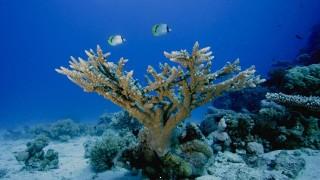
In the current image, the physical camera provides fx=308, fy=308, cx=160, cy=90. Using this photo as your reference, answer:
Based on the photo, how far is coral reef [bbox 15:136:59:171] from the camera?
8.06m

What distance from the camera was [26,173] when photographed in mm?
7707

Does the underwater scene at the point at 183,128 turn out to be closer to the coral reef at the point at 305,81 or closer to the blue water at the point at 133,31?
the coral reef at the point at 305,81

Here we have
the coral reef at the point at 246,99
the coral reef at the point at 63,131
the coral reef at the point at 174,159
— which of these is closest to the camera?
the coral reef at the point at 174,159

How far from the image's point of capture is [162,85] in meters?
4.88

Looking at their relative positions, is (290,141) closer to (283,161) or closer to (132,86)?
(283,161)

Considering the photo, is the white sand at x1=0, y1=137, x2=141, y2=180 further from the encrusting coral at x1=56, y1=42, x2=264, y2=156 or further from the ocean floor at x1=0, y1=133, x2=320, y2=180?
the encrusting coral at x1=56, y1=42, x2=264, y2=156

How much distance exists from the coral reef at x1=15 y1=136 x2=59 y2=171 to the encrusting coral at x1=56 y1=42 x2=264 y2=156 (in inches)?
156

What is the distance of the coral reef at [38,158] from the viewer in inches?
317

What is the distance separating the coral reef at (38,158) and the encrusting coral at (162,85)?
156 inches

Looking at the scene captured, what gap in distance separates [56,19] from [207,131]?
122m

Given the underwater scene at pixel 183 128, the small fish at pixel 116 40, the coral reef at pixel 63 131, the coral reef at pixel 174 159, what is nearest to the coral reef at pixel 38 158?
the underwater scene at pixel 183 128

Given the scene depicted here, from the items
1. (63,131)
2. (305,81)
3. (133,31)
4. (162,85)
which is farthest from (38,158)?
(133,31)

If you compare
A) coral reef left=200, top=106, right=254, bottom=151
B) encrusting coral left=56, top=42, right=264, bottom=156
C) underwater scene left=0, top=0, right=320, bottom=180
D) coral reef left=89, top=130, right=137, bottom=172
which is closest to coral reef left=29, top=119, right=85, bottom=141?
underwater scene left=0, top=0, right=320, bottom=180

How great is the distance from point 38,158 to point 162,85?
17.3 feet
